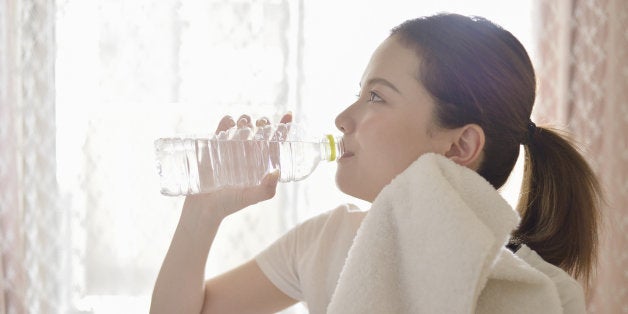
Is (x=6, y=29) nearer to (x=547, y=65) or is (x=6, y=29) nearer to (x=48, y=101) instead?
(x=48, y=101)

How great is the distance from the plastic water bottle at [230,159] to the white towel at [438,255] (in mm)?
364

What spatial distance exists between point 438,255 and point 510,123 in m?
0.42

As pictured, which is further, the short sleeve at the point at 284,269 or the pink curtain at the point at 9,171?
the pink curtain at the point at 9,171

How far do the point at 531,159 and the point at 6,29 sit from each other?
1.44 meters

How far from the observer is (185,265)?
1222 mm

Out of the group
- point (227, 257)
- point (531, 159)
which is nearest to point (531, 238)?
point (531, 159)

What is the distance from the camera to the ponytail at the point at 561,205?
3.81 ft

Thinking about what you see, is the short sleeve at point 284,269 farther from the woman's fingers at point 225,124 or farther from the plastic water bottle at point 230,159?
the woman's fingers at point 225,124

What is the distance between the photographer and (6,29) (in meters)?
1.80

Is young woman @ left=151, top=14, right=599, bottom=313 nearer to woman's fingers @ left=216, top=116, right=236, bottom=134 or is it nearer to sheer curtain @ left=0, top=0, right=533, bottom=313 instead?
woman's fingers @ left=216, top=116, right=236, bottom=134

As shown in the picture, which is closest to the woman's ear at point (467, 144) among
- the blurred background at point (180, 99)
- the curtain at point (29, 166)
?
the blurred background at point (180, 99)

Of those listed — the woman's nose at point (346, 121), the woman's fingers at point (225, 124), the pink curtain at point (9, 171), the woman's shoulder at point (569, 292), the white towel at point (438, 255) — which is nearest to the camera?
the white towel at point (438, 255)

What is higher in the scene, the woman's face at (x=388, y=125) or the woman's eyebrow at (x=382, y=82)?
the woman's eyebrow at (x=382, y=82)

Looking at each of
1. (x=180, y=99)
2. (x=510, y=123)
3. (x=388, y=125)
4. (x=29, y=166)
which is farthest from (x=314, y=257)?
(x=29, y=166)
